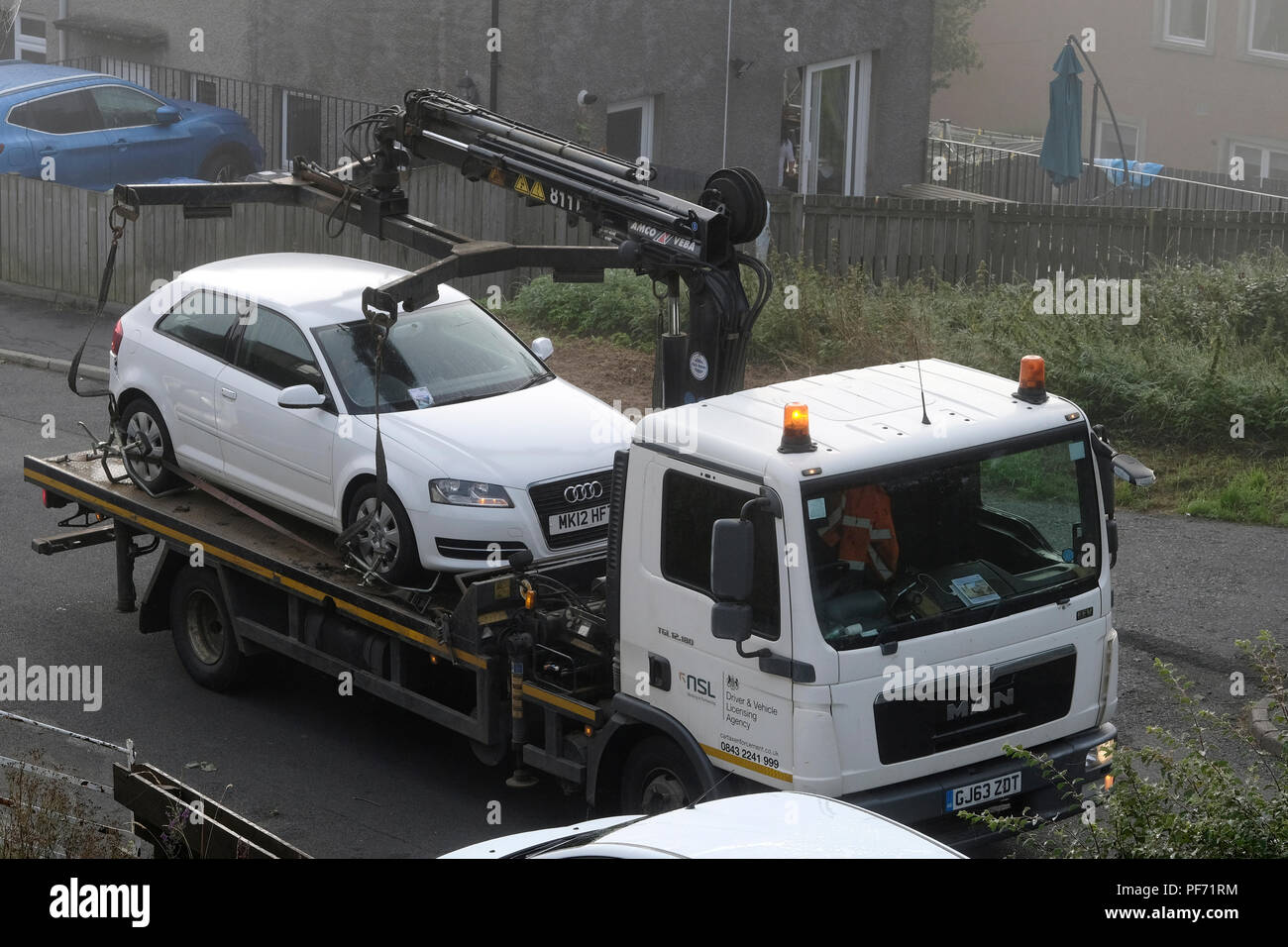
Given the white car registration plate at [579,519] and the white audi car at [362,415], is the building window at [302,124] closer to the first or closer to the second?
the white audi car at [362,415]

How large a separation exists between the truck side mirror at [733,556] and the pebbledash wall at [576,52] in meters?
14.7

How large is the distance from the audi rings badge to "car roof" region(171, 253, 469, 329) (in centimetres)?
163

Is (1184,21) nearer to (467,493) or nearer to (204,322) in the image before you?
(204,322)

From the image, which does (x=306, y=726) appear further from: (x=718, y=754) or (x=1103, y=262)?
(x=1103, y=262)

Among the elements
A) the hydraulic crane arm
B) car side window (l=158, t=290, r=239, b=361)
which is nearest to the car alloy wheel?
the hydraulic crane arm

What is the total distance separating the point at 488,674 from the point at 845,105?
776 inches

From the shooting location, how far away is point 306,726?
29.9 ft

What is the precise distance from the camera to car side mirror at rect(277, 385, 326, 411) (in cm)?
855

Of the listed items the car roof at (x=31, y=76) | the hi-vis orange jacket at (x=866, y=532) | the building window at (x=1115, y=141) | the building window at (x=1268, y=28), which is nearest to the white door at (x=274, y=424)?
the hi-vis orange jacket at (x=866, y=532)

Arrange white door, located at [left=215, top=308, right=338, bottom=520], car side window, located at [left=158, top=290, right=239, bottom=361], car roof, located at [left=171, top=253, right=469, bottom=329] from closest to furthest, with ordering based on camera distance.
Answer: white door, located at [left=215, top=308, right=338, bottom=520], car roof, located at [left=171, top=253, right=469, bottom=329], car side window, located at [left=158, top=290, right=239, bottom=361]

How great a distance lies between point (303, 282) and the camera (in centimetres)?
944

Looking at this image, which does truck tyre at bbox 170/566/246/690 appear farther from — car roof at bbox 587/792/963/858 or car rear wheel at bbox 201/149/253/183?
car rear wheel at bbox 201/149/253/183
